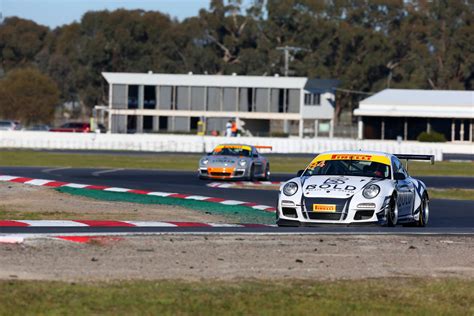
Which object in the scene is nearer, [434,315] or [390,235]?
[434,315]

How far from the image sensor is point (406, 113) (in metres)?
75.4

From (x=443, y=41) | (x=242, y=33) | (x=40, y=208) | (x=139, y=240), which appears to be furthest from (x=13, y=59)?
(x=139, y=240)

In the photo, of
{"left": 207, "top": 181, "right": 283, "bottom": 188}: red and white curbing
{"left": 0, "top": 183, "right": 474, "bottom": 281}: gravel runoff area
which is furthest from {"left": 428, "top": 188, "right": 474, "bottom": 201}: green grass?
{"left": 0, "top": 183, "right": 474, "bottom": 281}: gravel runoff area

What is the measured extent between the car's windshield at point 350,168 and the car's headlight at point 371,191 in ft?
2.75

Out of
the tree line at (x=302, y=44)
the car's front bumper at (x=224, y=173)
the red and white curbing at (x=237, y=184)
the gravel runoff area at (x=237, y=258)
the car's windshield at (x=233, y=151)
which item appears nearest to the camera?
the gravel runoff area at (x=237, y=258)

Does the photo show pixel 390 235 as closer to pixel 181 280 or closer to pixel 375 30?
pixel 181 280

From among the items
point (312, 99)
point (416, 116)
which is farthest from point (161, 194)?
point (312, 99)

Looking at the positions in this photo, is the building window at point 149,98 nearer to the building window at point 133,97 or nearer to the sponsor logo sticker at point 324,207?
the building window at point 133,97

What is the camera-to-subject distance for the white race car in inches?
619

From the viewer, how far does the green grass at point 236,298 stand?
864 centimetres

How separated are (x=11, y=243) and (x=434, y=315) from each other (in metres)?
5.25

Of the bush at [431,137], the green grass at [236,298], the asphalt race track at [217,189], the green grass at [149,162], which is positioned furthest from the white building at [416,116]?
the green grass at [236,298]

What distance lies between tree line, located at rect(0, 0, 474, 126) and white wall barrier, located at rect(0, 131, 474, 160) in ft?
150

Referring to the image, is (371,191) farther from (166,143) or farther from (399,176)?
(166,143)
